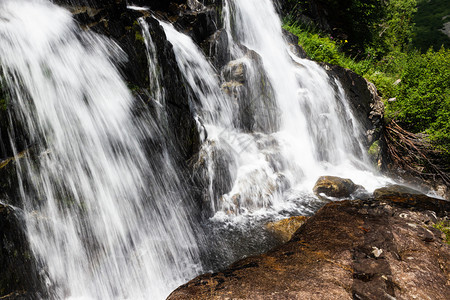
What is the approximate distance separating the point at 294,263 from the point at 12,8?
617 centimetres

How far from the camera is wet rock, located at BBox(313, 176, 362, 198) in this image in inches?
273

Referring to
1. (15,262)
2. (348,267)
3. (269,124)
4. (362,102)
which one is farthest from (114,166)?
(362,102)

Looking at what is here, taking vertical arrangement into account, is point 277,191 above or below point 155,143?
below

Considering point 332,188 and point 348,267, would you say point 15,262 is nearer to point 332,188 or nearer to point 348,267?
point 348,267

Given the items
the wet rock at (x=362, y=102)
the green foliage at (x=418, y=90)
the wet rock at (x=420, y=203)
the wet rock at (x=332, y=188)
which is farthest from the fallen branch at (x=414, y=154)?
the wet rock at (x=420, y=203)

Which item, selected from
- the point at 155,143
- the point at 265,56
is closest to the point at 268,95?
the point at 265,56

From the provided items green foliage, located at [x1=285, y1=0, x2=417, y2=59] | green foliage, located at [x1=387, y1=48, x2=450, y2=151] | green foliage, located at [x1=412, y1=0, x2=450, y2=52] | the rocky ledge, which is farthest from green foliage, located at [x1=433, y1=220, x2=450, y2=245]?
green foliage, located at [x1=412, y1=0, x2=450, y2=52]

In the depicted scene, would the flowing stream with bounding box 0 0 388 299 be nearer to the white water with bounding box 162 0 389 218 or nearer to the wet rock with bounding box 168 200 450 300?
the white water with bounding box 162 0 389 218

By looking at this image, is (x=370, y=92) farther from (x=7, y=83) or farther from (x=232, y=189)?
(x=7, y=83)

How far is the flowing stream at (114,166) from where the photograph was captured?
4.01 meters

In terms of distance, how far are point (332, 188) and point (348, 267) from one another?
420 cm

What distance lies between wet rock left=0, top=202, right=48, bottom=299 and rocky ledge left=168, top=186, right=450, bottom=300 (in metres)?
2.26

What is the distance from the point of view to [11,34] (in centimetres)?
416

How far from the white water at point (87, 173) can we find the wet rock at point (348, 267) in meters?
1.63
